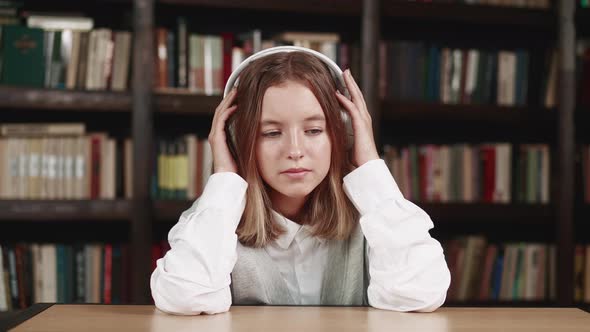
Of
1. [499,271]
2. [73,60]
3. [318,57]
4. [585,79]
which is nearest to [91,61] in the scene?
[73,60]

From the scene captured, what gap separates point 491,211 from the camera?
2174 millimetres

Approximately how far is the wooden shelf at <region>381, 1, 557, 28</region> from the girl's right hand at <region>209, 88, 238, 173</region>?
3.78ft

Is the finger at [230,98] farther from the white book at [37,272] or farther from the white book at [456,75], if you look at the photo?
the white book at [456,75]

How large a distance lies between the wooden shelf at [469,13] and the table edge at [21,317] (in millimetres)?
1592

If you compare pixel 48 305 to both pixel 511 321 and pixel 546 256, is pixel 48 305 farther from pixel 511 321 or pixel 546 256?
pixel 546 256

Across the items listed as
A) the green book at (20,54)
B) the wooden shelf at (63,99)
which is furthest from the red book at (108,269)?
the green book at (20,54)

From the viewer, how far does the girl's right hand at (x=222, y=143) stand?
3.71 ft

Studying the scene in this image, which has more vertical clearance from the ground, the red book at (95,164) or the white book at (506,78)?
the white book at (506,78)

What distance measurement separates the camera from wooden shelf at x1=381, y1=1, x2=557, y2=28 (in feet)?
6.99

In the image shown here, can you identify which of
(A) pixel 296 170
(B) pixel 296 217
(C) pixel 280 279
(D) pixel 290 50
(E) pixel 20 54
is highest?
(E) pixel 20 54

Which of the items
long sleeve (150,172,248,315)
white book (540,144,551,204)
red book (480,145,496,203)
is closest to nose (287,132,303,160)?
long sleeve (150,172,248,315)

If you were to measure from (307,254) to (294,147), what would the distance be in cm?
26

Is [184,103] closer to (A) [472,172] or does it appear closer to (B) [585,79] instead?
(A) [472,172]

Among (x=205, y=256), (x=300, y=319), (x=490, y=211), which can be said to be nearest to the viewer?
(x=300, y=319)
